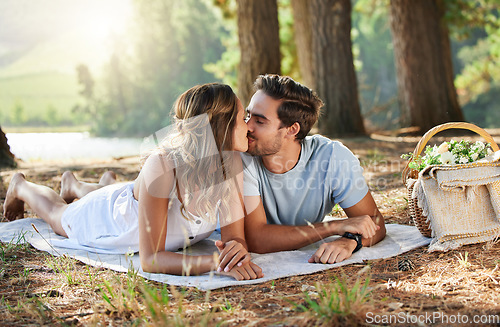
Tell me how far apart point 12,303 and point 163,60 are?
4177cm

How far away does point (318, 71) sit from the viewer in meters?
8.52

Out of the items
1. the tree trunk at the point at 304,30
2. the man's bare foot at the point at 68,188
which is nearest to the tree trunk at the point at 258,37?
the tree trunk at the point at 304,30

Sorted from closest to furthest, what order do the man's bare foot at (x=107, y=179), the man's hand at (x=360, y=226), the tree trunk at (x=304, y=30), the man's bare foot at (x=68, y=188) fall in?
the man's hand at (x=360, y=226)
the man's bare foot at (x=68, y=188)
the man's bare foot at (x=107, y=179)
the tree trunk at (x=304, y=30)

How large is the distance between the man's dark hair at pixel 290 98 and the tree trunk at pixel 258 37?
4.44 m

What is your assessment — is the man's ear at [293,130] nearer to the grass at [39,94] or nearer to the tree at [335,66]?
the tree at [335,66]

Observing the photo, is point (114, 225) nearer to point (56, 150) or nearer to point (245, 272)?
point (245, 272)

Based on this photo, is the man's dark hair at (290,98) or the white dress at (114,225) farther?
the man's dark hair at (290,98)

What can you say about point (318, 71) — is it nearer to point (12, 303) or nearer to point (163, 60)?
point (12, 303)

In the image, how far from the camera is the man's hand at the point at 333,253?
258 centimetres

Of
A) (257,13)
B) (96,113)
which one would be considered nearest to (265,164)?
(257,13)

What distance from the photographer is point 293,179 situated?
2.97 m

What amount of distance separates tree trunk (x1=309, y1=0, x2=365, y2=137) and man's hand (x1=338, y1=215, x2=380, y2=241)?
591cm

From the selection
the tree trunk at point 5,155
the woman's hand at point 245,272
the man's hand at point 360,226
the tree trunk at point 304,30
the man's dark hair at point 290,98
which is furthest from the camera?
the tree trunk at point 304,30

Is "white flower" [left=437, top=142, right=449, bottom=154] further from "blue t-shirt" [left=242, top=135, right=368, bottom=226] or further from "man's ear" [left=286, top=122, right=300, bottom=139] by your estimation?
"man's ear" [left=286, top=122, right=300, bottom=139]
